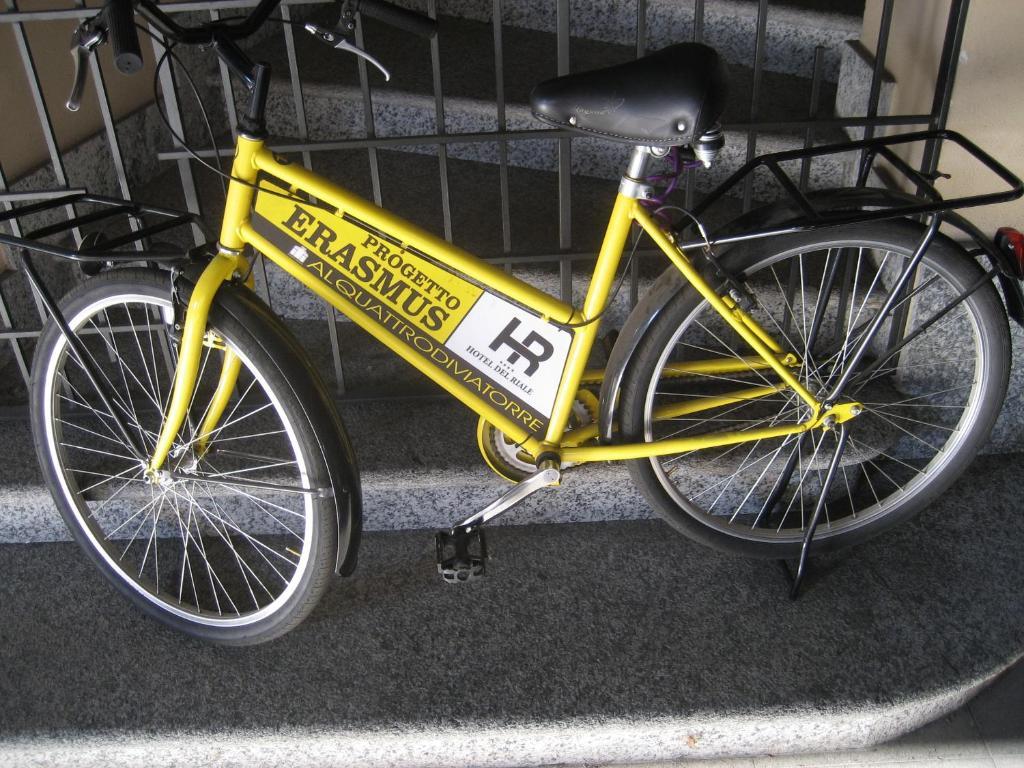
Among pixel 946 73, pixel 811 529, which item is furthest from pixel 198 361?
pixel 946 73

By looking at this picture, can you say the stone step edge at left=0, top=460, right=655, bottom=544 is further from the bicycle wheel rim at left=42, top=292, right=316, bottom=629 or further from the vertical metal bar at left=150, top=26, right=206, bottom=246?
the vertical metal bar at left=150, top=26, right=206, bottom=246

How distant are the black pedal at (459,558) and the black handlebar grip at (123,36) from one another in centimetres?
110

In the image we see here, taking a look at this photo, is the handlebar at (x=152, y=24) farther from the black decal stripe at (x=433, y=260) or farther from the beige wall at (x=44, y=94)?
the beige wall at (x=44, y=94)

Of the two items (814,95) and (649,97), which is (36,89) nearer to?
(649,97)

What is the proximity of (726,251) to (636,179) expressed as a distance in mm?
230

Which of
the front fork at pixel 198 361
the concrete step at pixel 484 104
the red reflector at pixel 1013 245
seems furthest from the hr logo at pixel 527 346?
the concrete step at pixel 484 104

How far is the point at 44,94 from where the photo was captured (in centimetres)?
228

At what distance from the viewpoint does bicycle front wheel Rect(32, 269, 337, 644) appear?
64.6 inches

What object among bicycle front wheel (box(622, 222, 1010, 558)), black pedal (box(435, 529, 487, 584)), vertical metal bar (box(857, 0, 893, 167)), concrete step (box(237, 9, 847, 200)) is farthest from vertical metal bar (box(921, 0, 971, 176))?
black pedal (box(435, 529, 487, 584))

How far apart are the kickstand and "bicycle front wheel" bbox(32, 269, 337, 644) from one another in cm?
98

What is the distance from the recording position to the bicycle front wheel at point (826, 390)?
5.52 feet

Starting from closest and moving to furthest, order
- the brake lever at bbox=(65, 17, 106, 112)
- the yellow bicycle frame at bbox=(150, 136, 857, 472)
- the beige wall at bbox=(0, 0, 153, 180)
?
Result: the brake lever at bbox=(65, 17, 106, 112) < the yellow bicycle frame at bbox=(150, 136, 857, 472) < the beige wall at bbox=(0, 0, 153, 180)

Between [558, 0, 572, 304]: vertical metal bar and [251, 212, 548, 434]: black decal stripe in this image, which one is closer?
[251, 212, 548, 434]: black decal stripe

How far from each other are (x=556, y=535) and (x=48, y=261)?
156 cm
